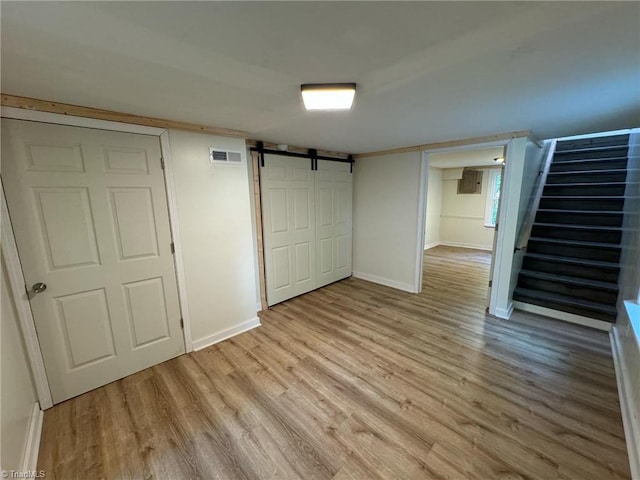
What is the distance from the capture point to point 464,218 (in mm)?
7172

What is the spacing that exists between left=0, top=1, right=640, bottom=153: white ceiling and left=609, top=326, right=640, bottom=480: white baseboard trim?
204 cm

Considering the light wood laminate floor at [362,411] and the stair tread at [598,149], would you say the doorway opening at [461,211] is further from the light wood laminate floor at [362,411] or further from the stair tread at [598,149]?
the light wood laminate floor at [362,411]

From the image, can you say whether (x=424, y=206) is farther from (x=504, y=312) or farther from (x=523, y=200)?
(x=504, y=312)

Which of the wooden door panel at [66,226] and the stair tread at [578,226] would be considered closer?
the wooden door panel at [66,226]

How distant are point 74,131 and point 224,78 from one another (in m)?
1.30

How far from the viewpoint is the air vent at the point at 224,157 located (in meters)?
2.47

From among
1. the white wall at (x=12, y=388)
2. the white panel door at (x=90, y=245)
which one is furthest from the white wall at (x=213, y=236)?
the white wall at (x=12, y=388)

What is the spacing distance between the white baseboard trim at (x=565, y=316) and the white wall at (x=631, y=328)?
18 centimetres

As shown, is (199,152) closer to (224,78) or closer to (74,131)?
(74,131)

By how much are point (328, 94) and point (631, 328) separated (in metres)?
2.53

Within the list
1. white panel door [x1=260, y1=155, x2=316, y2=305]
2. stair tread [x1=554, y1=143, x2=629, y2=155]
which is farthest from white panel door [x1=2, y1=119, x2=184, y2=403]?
stair tread [x1=554, y1=143, x2=629, y2=155]

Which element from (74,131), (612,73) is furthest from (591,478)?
(74,131)

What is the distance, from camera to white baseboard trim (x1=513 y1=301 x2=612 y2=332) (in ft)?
9.27

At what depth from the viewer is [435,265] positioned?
5.48m
